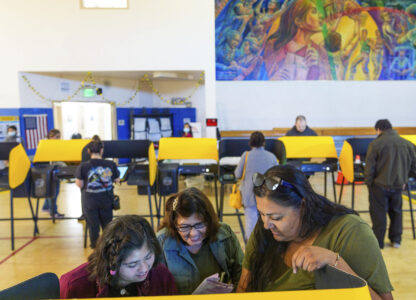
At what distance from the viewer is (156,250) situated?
1.14m

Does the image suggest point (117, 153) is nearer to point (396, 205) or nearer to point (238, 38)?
point (396, 205)

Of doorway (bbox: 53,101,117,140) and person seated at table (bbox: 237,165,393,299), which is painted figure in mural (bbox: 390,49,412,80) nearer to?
doorway (bbox: 53,101,117,140)

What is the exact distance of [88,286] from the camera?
1.06 metres

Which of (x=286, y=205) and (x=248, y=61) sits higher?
(x=248, y=61)

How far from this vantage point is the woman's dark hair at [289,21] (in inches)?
369

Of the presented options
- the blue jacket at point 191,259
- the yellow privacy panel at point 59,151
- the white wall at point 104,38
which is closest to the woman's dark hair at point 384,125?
the blue jacket at point 191,259

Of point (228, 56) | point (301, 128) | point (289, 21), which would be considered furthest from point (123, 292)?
point (289, 21)

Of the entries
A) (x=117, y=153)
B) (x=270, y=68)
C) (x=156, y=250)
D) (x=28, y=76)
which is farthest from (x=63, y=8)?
(x=156, y=250)

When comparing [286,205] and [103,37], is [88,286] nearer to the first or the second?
[286,205]

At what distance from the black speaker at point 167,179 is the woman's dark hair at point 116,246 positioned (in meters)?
3.19

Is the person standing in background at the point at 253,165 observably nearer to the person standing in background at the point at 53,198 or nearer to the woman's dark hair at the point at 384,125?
the woman's dark hair at the point at 384,125

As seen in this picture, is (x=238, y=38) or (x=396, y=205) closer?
(x=396, y=205)

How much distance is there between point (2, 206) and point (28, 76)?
303cm

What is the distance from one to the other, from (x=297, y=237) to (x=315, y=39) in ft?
31.7
